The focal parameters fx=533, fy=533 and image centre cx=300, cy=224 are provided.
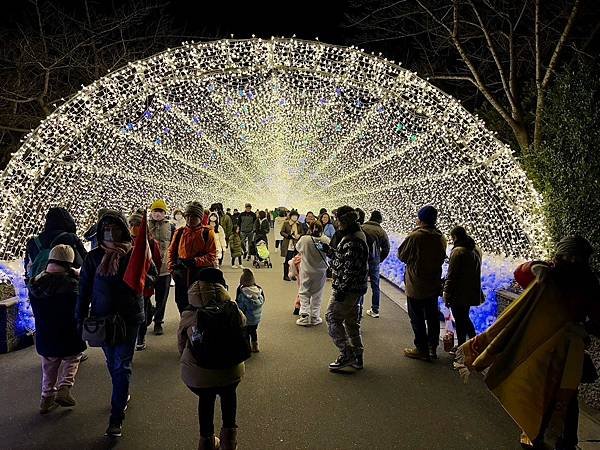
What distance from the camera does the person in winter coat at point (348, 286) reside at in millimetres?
5406

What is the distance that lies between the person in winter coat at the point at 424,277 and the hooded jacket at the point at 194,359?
2996 millimetres

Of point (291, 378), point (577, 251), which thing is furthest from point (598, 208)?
point (291, 378)

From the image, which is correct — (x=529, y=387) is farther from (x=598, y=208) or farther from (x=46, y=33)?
(x=46, y=33)

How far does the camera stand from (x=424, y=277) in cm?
599

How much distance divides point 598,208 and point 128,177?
917 cm

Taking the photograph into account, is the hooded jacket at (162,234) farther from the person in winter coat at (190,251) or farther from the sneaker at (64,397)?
the sneaker at (64,397)

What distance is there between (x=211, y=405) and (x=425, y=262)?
128 inches

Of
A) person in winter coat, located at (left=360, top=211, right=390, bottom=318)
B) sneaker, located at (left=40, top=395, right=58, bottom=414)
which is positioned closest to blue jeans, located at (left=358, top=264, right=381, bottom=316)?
person in winter coat, located at (left=360, top=211, right=390, bottom=318)

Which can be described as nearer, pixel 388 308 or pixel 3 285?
pixel 3 285

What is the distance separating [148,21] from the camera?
58.3ft

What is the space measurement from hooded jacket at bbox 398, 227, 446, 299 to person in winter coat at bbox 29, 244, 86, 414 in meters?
3.51

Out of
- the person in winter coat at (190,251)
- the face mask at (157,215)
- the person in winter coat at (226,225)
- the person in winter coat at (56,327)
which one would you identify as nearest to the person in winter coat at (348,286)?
the person in winter coat at (190,251)

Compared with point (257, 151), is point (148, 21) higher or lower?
higher

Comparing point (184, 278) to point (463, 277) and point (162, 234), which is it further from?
point (463, 277)
